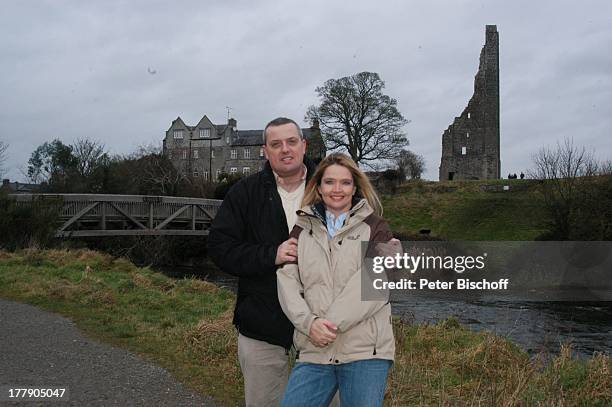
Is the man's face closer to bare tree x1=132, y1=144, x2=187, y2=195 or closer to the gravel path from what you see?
the gravel path

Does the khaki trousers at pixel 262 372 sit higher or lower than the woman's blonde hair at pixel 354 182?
lower

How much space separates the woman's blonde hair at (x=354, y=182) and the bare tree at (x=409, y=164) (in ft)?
158

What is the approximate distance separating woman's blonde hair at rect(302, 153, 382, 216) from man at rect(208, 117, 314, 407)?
0.31 meters

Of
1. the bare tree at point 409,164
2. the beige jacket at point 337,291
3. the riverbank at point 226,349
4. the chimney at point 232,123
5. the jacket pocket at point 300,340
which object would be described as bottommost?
the riverbank at point 226,349

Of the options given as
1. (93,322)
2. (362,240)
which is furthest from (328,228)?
(93,322)

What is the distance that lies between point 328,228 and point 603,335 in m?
12.3

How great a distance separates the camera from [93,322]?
→ 866 cm

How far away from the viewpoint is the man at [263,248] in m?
3.45

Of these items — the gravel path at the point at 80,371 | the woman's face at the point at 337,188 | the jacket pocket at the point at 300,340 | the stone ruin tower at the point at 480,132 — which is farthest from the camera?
the stone ruin tower at the point at 480,132

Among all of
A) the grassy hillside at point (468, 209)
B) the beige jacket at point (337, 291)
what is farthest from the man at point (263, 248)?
the grassy hillside at point (468, 209)

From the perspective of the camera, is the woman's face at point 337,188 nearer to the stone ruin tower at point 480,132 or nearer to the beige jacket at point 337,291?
the beige jacket at point 337,291

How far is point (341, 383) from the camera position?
3.06 m

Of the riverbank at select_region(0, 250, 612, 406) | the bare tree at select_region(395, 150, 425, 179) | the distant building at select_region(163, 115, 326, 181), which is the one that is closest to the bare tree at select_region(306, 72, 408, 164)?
the bare tree at select_region(395, 150, 425, 179)

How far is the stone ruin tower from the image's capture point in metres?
60.7
